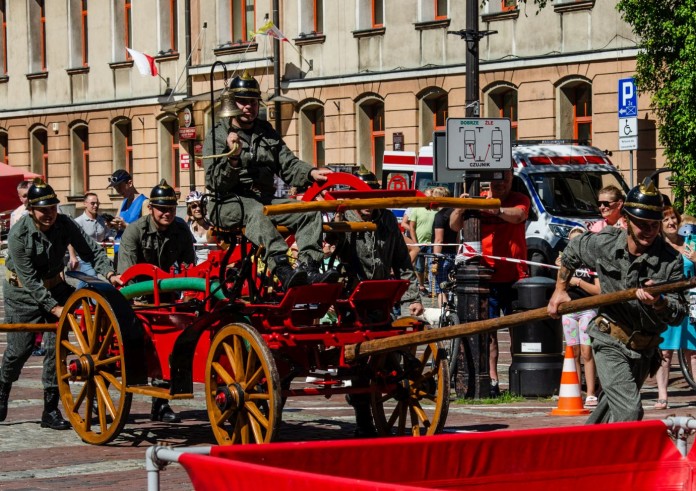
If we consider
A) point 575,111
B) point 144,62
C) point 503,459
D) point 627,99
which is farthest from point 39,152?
point 503,459

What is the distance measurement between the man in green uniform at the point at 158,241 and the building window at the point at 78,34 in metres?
35.4

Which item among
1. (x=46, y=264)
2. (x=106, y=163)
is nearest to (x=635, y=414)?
(x=46, y=264)

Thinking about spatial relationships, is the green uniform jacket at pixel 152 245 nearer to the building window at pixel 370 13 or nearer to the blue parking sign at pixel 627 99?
the blue parking sign at pixel 627 99

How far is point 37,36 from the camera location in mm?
48562

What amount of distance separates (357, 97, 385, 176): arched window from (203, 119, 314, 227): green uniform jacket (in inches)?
1073

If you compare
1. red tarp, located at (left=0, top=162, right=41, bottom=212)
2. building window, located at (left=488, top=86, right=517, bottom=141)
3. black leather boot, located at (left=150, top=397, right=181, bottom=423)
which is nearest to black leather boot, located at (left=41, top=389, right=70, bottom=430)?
black leather boot, located at (left=150, top=397, right=181, bottom=423)

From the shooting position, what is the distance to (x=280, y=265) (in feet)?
32.4

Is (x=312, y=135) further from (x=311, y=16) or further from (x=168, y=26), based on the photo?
(x=168, y=26)


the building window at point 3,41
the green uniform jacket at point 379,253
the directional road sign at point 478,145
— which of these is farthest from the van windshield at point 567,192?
the building window at point 3,41

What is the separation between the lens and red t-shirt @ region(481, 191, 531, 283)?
532 inches

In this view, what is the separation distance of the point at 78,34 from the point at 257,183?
124ft

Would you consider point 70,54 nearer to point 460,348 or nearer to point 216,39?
point 216,39

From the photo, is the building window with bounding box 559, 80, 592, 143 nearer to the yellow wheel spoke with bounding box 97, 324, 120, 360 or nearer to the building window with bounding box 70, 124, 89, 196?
the building window with bounding box 70, 124, 89, 196

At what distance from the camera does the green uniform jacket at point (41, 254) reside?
465 inches
